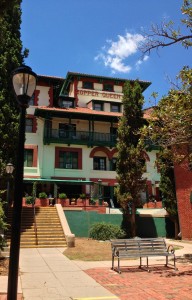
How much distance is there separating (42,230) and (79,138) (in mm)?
17307

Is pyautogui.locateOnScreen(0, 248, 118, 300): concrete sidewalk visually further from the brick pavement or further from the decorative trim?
the decorative trim

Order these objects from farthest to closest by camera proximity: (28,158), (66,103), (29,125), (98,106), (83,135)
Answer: (98,106) < (66,103) < (83,135) < (29,125) < (28,158)

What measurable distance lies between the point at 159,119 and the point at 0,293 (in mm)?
7965

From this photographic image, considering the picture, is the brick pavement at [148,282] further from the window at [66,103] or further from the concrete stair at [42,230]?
the window at [66,103]

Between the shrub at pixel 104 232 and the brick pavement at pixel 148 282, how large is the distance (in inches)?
411

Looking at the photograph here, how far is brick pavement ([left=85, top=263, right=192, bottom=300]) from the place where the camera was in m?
7.87

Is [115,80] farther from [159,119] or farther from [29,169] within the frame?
[159,119]

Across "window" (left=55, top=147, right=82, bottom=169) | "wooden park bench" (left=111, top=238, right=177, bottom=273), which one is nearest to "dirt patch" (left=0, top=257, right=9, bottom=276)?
"wooden park bench" (left=111, top=238, right=177, bottom=273)

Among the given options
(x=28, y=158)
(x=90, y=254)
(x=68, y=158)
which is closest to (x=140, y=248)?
(x=90, y=254)

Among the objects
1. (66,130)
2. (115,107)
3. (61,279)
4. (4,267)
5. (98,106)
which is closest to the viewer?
(61,279)

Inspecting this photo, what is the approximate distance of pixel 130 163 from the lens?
2470cm

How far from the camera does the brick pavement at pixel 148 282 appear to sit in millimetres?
7870

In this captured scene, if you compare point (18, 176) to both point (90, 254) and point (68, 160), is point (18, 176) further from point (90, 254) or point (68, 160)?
point (68, 160)

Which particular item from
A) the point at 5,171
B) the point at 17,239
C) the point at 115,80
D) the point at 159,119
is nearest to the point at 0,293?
the point at 17,239
